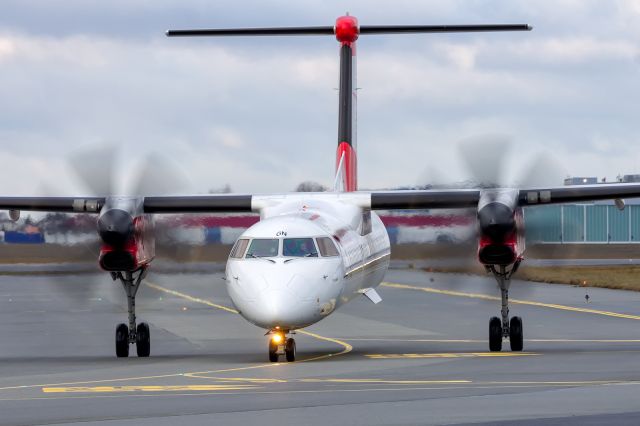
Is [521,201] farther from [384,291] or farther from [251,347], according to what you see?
[384,291]


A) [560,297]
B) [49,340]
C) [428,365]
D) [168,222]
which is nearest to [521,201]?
[428,365]

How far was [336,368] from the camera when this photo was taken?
21.9 m

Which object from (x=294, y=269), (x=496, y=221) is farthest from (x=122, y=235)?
(x=496, y=221)

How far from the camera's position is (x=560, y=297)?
4706cm

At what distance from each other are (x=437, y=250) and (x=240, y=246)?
7269mm

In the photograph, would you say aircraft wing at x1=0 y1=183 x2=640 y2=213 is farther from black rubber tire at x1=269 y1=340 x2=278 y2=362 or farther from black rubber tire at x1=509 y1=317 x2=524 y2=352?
black rubber tire at x1=269 y1=340 x2=278 y2=362

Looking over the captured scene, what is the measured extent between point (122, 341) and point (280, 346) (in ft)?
15.3

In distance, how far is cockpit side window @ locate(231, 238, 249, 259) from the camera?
23975 mm

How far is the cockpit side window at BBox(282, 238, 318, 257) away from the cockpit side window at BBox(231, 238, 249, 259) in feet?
2.48

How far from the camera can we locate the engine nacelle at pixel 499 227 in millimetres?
25312

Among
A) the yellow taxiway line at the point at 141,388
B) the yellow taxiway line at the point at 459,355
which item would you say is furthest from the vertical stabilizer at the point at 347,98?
the yellow taxiway line at the point at 141,388

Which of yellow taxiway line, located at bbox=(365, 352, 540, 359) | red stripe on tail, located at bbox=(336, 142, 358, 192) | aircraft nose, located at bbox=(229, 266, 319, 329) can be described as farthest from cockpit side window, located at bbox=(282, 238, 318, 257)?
red stripe on tail, located at bbox=(336, 142, 358, 192)

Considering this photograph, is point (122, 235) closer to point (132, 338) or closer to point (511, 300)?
point (132, 338)

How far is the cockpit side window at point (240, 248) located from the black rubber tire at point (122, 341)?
3.93 meters
